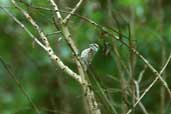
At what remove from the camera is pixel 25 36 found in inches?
129

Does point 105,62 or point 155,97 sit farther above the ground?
point 105,62

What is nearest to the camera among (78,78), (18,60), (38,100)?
(78,78)

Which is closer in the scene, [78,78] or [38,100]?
[78,78]

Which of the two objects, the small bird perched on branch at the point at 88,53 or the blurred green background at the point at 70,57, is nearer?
the small bird perched on branch at the point at 88,53

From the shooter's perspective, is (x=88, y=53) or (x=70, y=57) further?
(x=70, y=57)

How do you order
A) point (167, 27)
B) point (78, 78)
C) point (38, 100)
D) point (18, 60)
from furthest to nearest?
point (18, 60) → point (38, 100) → point (167, 27) → point (78, 78)

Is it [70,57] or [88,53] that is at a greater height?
[70,57]

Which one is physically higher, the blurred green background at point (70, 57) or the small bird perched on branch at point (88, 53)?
the blurred green background at point (70, 57)

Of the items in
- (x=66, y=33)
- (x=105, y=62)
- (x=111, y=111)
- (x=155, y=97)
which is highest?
(x=105, y=62)

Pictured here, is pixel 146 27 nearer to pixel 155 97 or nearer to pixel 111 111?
pixel 155 97

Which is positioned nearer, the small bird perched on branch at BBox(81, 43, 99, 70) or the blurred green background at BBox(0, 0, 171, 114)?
the small bird perched on branch at BBox(81, 43, 99, 70)

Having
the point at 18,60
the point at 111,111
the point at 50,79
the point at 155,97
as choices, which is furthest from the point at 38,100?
the point at 111,111

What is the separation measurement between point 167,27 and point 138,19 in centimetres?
33

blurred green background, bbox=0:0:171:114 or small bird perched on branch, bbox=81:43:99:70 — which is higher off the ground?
blurred green background, bbox=0:0:171:114
